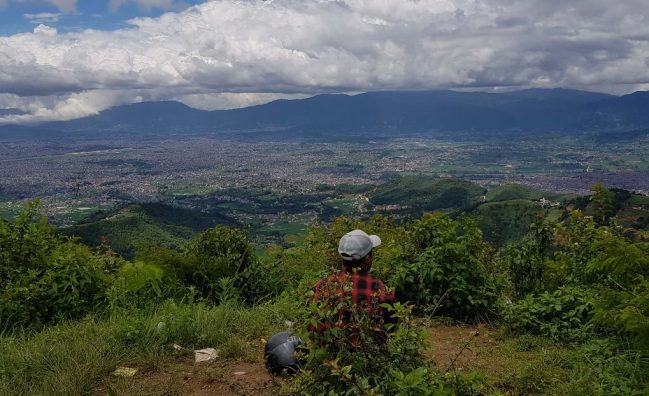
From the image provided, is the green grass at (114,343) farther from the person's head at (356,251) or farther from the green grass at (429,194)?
the green grass at (429,194)

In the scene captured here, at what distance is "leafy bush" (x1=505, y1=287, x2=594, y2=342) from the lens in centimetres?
548

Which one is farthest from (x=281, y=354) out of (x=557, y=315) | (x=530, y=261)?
(x=530, y=261)

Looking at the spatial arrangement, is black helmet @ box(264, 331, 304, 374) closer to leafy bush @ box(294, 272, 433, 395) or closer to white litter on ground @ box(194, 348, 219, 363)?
white litter on ground @ box(194, 348, 219, 363)

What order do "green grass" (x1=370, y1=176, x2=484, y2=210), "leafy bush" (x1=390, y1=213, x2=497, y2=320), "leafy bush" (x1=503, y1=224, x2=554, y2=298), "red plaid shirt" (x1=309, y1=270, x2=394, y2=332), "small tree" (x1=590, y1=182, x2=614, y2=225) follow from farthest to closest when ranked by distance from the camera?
"green grass" (x1=370, y1=176, x2=484, y2=210) < "small tree" (x1=590, y1=182, x2=614, y2=225) < "leafy bush" (x1=503, y1=224, x2=554, y2=298) < "leafy bush" (x1=390, y1=213, x2=497, y2=320) < "red plaid shirt" (x1=309, y1=270, x2=394, y2=332)

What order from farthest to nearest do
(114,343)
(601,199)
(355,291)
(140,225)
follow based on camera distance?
1. (140,225)
2. (601,199)
3. (114,343)
4. (355,291)

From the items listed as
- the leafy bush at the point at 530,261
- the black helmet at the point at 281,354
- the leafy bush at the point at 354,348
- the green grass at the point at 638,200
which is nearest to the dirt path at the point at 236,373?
the black helmet at the point at 281,354

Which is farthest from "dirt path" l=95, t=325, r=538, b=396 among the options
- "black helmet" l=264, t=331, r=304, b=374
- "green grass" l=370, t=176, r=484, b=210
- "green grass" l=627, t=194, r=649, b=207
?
"green grass" l=370, t=176, r=484, b=210

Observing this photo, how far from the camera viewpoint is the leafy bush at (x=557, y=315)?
5477mm

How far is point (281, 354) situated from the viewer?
15.0 feet

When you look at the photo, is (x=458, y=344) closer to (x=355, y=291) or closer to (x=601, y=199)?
(x=355, y=291)

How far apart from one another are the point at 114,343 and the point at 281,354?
6.02ft

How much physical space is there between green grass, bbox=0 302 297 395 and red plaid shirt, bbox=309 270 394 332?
89cm

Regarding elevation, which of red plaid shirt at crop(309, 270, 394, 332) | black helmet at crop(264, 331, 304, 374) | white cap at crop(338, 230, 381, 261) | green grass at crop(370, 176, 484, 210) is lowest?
green grass at crop(370, 176, 484, 210)

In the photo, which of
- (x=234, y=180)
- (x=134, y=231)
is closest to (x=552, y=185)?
(x=234, y=180)
